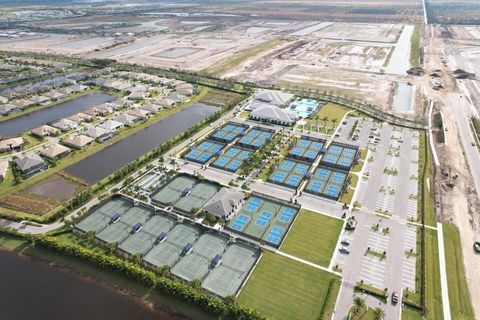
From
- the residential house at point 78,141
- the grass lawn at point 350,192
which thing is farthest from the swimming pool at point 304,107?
A: the residential house at point 78,141

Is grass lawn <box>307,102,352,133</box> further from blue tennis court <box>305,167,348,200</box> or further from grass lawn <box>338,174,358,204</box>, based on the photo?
grass lawn <box>338,174,358,204</box>

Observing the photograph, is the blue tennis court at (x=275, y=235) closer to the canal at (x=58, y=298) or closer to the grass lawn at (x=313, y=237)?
the grass lawn at (x=313, y=237)

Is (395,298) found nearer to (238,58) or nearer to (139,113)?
(139,113)

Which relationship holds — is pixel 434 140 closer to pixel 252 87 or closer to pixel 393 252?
pixel 393 252

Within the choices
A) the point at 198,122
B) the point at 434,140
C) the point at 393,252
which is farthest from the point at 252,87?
the point at 393,252

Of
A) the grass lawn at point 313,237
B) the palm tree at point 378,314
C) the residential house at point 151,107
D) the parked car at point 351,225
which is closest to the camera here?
the palm tree at point 378,314

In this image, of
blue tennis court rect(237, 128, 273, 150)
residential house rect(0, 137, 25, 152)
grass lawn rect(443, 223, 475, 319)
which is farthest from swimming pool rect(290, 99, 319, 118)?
residential house rect(0, 137, 25, 152)

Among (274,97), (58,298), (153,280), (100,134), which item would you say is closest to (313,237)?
(153,280)
